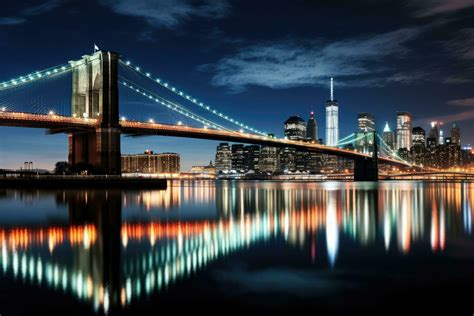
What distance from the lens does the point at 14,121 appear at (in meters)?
36.4

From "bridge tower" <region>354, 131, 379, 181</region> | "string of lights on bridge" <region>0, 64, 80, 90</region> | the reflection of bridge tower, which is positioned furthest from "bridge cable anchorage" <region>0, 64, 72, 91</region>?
"bridge tower" <region>354, 131, 379, 181</region>

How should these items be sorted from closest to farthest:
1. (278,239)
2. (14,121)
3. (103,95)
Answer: (278,239) → (14,121) → (103,95)

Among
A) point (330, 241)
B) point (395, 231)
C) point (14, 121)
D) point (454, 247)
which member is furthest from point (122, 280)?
point (14, 121)

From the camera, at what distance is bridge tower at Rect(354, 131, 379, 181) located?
274 ft

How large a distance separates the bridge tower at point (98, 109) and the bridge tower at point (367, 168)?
52.7 metres

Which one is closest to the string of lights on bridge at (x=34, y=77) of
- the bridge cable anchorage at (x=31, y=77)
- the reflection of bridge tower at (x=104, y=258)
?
the bridge cable anchorage at (x=31, y=77)

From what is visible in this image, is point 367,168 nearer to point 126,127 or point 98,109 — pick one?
point 126,127

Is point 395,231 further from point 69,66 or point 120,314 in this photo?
point 69,66

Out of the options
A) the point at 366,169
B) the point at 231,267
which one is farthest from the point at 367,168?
the point at 231,267

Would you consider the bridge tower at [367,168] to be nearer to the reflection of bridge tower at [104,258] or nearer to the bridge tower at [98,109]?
the bridge tower at [98,109]

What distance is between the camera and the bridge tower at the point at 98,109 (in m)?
39.4

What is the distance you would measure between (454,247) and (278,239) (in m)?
4.01

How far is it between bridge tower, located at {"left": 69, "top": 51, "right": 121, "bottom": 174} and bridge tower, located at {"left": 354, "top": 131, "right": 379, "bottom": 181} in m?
52.7

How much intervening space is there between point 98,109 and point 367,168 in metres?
56.2
